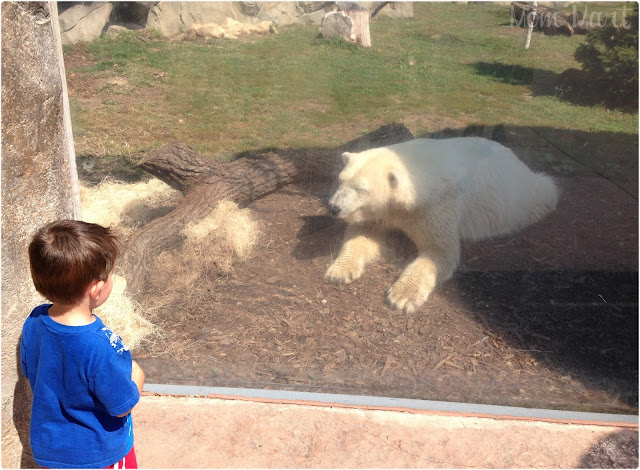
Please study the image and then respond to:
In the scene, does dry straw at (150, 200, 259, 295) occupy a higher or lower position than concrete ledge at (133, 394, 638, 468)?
higher

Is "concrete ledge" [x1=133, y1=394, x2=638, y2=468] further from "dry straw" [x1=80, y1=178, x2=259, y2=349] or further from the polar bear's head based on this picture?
the polar bear's head

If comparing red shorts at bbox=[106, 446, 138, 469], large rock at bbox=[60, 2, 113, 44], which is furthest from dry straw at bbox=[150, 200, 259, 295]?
red shorts at bbox=[106, 446, 138, 469]

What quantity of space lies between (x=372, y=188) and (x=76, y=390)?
7.24 feet

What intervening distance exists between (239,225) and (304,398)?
3.71 feet

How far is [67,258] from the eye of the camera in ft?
5.51

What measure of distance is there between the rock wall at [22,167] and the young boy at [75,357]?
45 centimetres

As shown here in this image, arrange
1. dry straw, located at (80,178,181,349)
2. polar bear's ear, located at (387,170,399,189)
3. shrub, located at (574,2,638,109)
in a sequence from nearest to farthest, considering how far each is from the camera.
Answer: shrub, located at (574,2,638,109) → dry straw, located at (80,178,181,349) → polar bear's ear, located at (387,170,399,189)

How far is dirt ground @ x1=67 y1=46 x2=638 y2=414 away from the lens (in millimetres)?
3004

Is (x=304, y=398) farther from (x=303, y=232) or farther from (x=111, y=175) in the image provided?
(x=111, y=175)

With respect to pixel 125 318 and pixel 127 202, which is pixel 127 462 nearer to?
pixel 125 318

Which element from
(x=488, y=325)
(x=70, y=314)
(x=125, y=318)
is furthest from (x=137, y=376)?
(x=488, y=325)

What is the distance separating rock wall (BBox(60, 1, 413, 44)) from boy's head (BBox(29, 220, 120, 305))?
1589 mm

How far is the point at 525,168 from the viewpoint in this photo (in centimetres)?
310

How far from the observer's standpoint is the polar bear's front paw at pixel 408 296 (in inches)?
125
